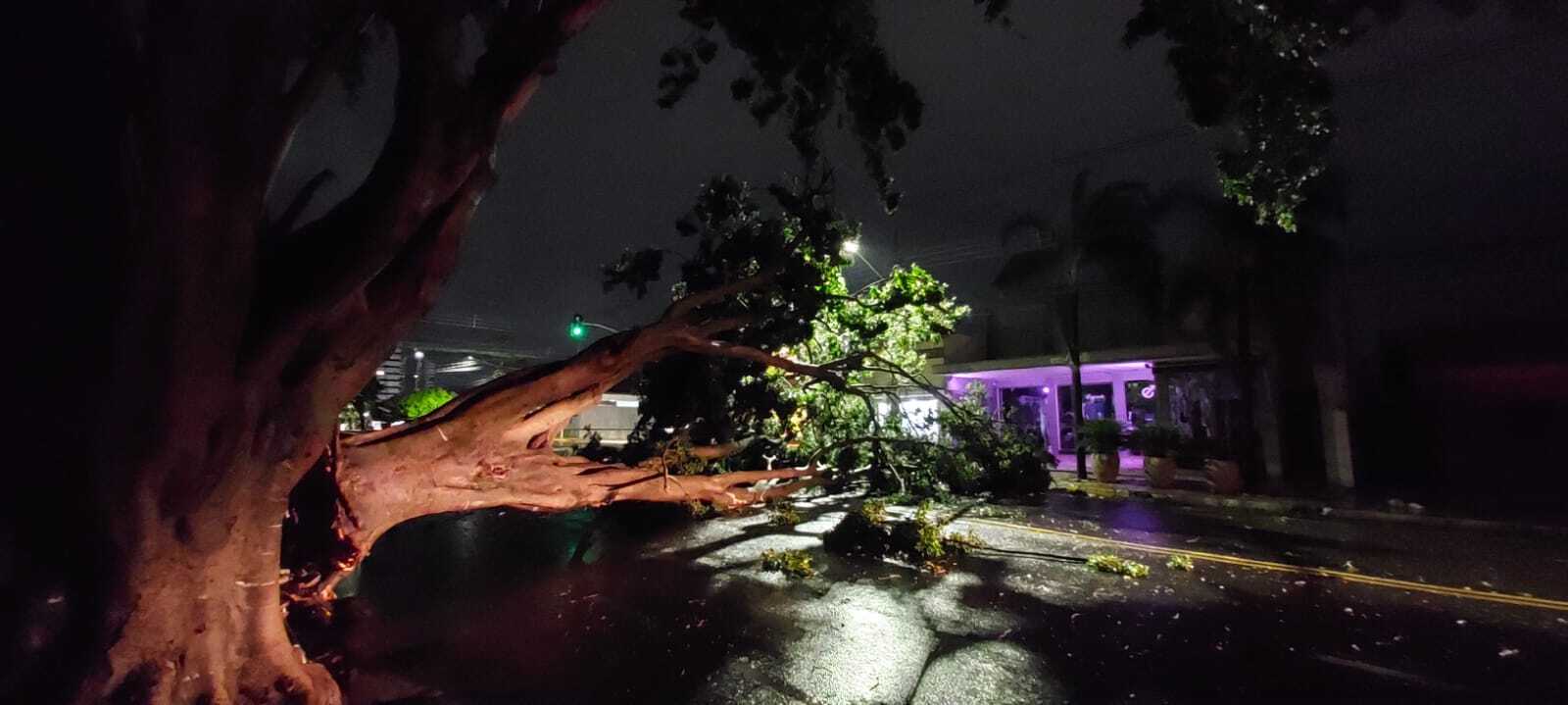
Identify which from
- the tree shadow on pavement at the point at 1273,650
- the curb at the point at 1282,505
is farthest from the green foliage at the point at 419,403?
the curb at the point at 1282,505

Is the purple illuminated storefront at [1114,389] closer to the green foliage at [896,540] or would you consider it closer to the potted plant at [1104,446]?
the potted plant at [1104,446]

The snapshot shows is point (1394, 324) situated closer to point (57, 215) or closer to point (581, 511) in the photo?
point (581, 511)

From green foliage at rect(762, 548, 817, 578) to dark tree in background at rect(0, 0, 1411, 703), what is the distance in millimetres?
4579

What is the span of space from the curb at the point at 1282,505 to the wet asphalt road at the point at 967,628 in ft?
3.42

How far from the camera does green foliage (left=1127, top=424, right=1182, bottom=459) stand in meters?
15.2

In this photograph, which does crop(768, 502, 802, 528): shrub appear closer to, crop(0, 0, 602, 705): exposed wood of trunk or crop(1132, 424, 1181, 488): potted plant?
crop(0, 0, 602, 705): exposed wood of trunk

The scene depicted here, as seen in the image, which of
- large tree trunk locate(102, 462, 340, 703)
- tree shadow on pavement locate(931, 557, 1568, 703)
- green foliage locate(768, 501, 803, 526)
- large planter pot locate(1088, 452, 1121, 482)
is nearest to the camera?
large tree trunk locate(102, 462, 340, 703)

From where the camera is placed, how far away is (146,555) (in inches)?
117

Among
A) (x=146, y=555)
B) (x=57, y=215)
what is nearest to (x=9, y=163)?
(x=57, y=215)

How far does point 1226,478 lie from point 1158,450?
1.59 m

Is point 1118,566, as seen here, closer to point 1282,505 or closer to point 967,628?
point 967,628

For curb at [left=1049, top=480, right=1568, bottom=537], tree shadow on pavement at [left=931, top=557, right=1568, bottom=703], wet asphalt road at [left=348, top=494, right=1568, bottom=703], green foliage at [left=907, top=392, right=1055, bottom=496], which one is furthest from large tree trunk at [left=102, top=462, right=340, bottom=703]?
curb at [left=1049, top=480, right=1568, bottom=537]

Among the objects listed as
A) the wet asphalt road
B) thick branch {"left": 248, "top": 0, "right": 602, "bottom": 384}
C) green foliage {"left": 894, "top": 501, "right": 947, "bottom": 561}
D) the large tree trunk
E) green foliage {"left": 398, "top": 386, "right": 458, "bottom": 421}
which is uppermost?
thick branch {"left": 248, "top": 0, "right": 602, "bottom": 384}

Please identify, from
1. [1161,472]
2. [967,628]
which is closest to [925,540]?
[967,628]
